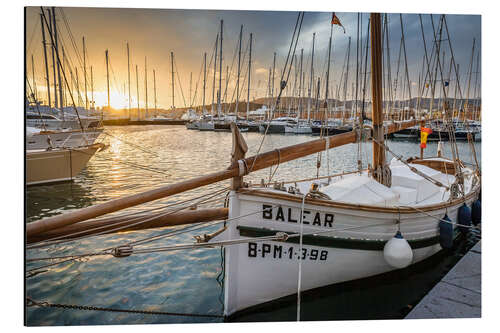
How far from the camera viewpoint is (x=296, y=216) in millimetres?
3020

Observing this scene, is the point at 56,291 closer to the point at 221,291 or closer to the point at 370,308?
the point at 221,291

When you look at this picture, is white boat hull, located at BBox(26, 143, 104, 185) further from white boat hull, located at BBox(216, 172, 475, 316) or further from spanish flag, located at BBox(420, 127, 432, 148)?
spanish flag, located at BBox(420, 127, 432, 148)

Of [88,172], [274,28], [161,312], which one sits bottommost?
[161,312]

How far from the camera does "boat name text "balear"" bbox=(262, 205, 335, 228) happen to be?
296 centimetres

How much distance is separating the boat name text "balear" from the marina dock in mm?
1336

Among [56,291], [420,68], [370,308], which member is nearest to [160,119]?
[56,291]

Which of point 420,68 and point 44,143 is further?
point 44,143

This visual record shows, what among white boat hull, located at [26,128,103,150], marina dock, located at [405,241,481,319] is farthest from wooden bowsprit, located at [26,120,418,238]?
white boat hull, located at [26,128,103,150]

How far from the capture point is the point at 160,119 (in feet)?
18.8

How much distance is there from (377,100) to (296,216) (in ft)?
6.64

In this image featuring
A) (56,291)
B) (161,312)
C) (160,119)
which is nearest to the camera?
(161,312)

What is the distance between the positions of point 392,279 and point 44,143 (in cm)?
672

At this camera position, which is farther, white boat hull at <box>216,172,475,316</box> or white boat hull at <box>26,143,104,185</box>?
white boat hull at <box>26,143,104,185</box>

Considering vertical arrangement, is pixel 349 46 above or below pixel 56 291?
above
